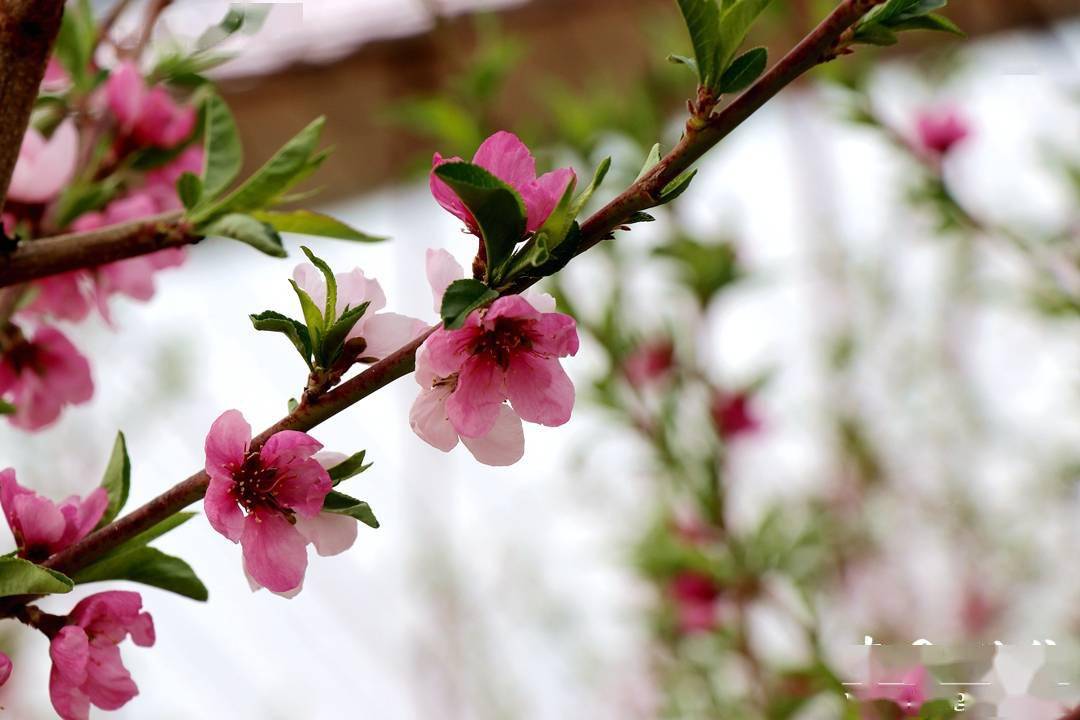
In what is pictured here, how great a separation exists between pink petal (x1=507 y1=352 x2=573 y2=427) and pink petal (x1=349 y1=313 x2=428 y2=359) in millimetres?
41

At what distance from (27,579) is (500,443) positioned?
6.7 inches

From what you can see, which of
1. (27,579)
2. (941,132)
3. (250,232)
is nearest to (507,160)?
(250,232)

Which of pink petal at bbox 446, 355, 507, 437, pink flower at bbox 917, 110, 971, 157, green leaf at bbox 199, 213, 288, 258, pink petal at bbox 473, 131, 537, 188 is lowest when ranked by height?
pink flower at bbox 917, 110, 971, 157

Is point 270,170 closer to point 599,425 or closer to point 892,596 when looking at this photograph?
point 599,425

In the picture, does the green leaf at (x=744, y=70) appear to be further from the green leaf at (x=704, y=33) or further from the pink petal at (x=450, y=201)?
the pink petal at (x=450, y=201)

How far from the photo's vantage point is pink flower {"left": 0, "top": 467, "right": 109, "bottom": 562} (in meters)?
0.38

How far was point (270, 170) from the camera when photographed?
460 mm

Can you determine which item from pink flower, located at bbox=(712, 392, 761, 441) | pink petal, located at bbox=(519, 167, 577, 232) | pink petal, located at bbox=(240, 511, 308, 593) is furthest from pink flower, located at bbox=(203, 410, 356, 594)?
pink flower, located at bbox=(712, 392, 761, 441)

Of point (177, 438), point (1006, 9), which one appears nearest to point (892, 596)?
point (1006, 9)

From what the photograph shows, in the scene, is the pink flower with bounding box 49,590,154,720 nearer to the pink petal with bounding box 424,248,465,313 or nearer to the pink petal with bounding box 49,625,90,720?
the pink petal with bounding box 49,625,90,720

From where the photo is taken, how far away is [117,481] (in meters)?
0.42

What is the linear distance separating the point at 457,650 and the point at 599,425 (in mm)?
1503

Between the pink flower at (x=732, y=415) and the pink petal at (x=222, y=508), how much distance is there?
0.84 meters

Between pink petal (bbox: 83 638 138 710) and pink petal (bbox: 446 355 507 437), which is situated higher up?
pink petal (bbox: 446 355 507 437)
